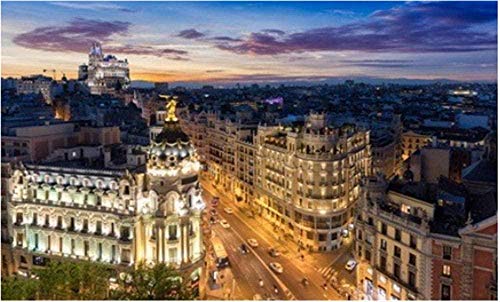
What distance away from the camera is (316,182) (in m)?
29.0

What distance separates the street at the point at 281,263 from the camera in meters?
23.0

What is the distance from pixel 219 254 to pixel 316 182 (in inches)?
250

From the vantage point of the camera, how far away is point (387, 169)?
41781 mm

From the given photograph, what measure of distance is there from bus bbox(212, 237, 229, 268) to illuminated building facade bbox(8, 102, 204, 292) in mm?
4284

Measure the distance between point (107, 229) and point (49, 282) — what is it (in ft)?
23.3

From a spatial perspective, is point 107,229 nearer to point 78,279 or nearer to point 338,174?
point 78,279

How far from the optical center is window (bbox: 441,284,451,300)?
1670 centimetres

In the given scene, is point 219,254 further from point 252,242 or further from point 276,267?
point 276,267

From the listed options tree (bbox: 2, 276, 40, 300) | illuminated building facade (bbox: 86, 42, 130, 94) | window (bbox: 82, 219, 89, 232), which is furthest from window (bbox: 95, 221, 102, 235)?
illuminated building facade (bbox: 86, 42, 130, 94)

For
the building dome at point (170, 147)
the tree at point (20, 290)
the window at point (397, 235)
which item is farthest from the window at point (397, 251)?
the tree at point (20, 290)

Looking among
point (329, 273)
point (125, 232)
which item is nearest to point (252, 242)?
point (329, 273)

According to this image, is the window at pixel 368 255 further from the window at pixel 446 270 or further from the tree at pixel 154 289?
the tree at pixel 154 289

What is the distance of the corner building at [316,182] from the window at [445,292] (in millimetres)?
11578

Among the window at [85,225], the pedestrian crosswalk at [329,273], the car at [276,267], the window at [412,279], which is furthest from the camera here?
the car at [276,267]
